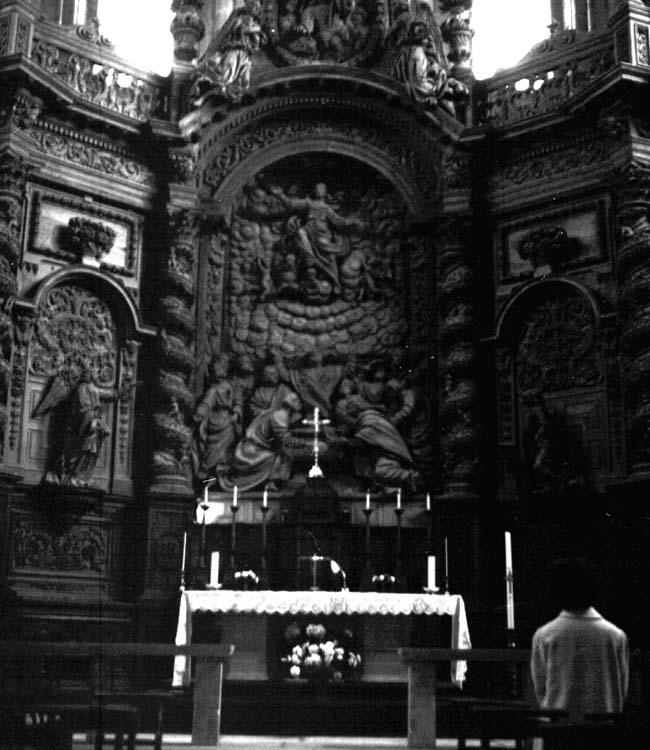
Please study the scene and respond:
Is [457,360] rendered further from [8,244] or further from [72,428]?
[8,244]

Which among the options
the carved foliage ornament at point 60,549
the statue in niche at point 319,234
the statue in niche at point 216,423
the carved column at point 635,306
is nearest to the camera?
the carved column at point 635,306

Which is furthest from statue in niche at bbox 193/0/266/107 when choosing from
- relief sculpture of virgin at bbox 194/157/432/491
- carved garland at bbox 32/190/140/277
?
carved garland at bbox 32/190/140/277

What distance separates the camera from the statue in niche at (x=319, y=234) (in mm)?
14016

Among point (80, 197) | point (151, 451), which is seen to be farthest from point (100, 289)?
point (151, 451)

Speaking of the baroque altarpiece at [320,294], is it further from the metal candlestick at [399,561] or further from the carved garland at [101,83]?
the metal candlestick at [399,561]

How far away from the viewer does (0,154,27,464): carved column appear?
11703mm

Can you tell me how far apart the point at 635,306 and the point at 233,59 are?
589cm

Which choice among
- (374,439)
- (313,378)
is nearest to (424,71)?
(313,378)

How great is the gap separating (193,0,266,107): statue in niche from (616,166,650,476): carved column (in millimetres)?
4916

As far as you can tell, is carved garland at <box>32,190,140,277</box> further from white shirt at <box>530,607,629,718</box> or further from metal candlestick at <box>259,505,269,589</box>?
white shirt at <box>530,607,629,718</box>

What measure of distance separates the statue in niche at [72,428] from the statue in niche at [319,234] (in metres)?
3.25

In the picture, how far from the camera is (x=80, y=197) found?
42.8 feet

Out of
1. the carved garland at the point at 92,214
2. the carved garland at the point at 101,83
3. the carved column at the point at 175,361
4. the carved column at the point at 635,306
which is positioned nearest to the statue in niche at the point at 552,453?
the carved column at the point at 635,306

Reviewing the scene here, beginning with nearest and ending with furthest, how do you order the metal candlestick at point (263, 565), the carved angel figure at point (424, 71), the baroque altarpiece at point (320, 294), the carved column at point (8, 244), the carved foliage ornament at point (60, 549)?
the carved column at point (8, 244) → the carved foliage ornament at point (60, 549) → the metal candlestick at point (263, 565) → the baroque altarpiece at point (320, 294) → the carved angel figure at point (424, 71)
